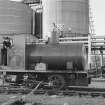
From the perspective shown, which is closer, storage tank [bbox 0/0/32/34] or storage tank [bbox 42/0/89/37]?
storage tank [bbox 42/0/89/37]

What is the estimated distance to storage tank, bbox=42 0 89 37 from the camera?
220 feet

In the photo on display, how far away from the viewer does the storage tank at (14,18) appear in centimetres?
7969

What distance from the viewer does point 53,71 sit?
50.0ft

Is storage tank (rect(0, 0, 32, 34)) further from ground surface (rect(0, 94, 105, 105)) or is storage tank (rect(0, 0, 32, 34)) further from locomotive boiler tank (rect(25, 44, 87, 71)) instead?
ground surface (rect(0, 94, 105, 105))

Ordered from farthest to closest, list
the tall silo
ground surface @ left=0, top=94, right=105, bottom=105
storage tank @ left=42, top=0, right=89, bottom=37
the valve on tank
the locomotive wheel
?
the tall silo
storage tank @ left=42, top=0, right=89, bottom=37
the valve on tank
the locomotive wheel
ground surface @ left=0, top=94, right=105, bottom=105

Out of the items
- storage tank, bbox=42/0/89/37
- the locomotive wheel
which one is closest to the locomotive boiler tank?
the locomotive wheel

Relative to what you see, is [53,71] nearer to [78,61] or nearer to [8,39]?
[78,61]

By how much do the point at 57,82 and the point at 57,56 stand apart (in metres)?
1.70

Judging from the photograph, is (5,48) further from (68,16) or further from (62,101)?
(68,16)

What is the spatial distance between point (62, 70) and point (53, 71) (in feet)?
2.15

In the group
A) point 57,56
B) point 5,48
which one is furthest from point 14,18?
point 57,56

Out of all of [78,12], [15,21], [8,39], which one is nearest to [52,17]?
[78,12]

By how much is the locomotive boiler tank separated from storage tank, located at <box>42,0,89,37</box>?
168 ft

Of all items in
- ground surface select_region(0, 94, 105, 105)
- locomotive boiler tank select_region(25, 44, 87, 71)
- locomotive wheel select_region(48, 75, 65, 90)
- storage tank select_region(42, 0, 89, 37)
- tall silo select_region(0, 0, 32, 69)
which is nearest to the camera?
ground surface select_region(0, 94, 105, 105)
